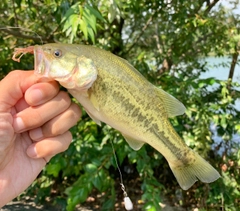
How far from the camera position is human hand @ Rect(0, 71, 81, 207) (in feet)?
4.92

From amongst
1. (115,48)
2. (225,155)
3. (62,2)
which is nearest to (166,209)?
(225,155)

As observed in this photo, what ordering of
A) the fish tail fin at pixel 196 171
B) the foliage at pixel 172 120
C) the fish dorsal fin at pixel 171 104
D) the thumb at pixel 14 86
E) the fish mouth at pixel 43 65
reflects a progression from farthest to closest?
1. the foliage at pixel 172 120
2. the fish tail fin at pixel 196 171
3. the fish dorsal fin at pixel 171 104
4. the thumb at pixel 14 86
5. the fish mouth at pixel 43 65

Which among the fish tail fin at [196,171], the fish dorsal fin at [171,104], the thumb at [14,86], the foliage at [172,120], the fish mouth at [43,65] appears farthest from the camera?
the foliage at [172,120]

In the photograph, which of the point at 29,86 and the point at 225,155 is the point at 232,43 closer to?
the point at 225,155

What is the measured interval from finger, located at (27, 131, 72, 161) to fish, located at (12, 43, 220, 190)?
0.79 feet

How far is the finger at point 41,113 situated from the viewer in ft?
4.97

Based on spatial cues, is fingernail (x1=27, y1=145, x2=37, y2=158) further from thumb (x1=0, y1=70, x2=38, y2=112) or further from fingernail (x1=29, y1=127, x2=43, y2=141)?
thumb (x1=0, y1=70, x2=38, y2=112)

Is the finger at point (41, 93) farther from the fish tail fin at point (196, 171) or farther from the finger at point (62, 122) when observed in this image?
the fish tail fin at point (196, 171)

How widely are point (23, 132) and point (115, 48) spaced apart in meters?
2.61

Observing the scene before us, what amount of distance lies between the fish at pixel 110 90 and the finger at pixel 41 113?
10 cm

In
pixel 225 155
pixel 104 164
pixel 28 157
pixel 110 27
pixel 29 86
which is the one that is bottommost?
pixel 225 155


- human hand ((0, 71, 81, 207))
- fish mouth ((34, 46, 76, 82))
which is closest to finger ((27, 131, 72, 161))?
human hand ((0, 71, 81, 207))

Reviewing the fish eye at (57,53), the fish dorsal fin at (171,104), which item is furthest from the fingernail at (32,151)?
the fish dorsal fin at (171,104)

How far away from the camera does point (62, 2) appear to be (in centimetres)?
277
